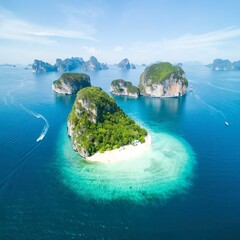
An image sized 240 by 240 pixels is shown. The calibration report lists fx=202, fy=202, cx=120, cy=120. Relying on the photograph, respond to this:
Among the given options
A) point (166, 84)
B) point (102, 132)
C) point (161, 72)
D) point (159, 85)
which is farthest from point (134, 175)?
point (161, 72)

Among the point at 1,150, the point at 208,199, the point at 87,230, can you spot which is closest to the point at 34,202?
the point at 87,230

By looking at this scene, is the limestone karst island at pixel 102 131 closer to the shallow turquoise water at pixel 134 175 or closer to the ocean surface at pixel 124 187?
the shallow turquoise water at pixel 134 175

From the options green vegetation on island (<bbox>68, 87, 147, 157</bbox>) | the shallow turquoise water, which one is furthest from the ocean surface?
green vegetation on island (<bbox>68, 87, 147, 157</bbox>)

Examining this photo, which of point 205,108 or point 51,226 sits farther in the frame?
point 205,108

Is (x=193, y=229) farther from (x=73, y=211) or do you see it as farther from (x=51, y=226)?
(x=51, y=226)

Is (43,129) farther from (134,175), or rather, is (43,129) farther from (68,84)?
(68,84)

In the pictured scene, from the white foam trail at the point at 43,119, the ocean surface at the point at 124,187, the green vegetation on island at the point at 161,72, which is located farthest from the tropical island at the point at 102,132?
the green vegetation on island at the point at 161,72
